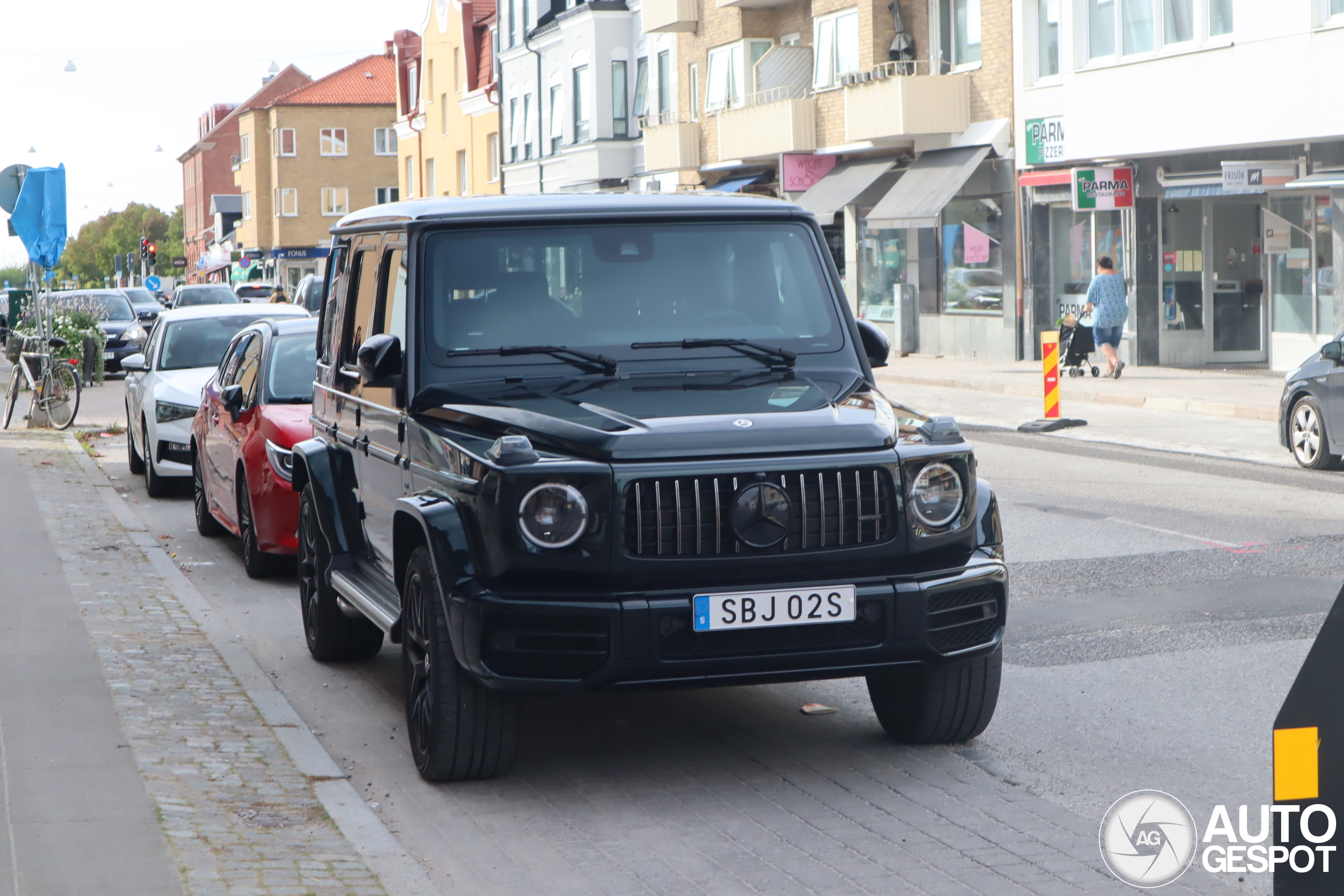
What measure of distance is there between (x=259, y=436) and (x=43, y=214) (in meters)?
13.8

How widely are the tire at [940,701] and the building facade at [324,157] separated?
85902 mm

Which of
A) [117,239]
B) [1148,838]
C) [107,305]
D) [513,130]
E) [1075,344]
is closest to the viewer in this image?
[1148,838]

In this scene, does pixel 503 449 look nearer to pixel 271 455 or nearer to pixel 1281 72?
pixel 271 455

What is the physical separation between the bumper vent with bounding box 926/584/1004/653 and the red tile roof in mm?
88363

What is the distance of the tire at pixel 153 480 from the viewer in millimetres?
13992

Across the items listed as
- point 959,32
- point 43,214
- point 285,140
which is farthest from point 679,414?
point 285,140

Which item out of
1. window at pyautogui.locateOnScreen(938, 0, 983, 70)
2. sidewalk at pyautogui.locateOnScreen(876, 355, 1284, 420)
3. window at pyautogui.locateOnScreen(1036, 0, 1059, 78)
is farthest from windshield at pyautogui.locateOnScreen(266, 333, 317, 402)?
window at pyautogui.locateOnScreen(938, 0, 983, 70)

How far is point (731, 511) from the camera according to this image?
197 inches

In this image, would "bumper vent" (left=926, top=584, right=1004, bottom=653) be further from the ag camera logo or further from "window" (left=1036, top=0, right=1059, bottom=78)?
"window" (left=1036, top=0, right=1059, bottom=78)

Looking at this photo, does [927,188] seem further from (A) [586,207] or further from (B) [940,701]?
(B) [940,701]

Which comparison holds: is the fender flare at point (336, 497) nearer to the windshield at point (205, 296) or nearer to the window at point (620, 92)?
the windshield at point (205, 296)

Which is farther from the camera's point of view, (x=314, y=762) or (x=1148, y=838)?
(x=314, y=762)

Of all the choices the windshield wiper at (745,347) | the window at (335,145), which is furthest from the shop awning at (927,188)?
the window at (335,145)

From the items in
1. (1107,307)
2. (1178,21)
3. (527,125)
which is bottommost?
(1107,307)
